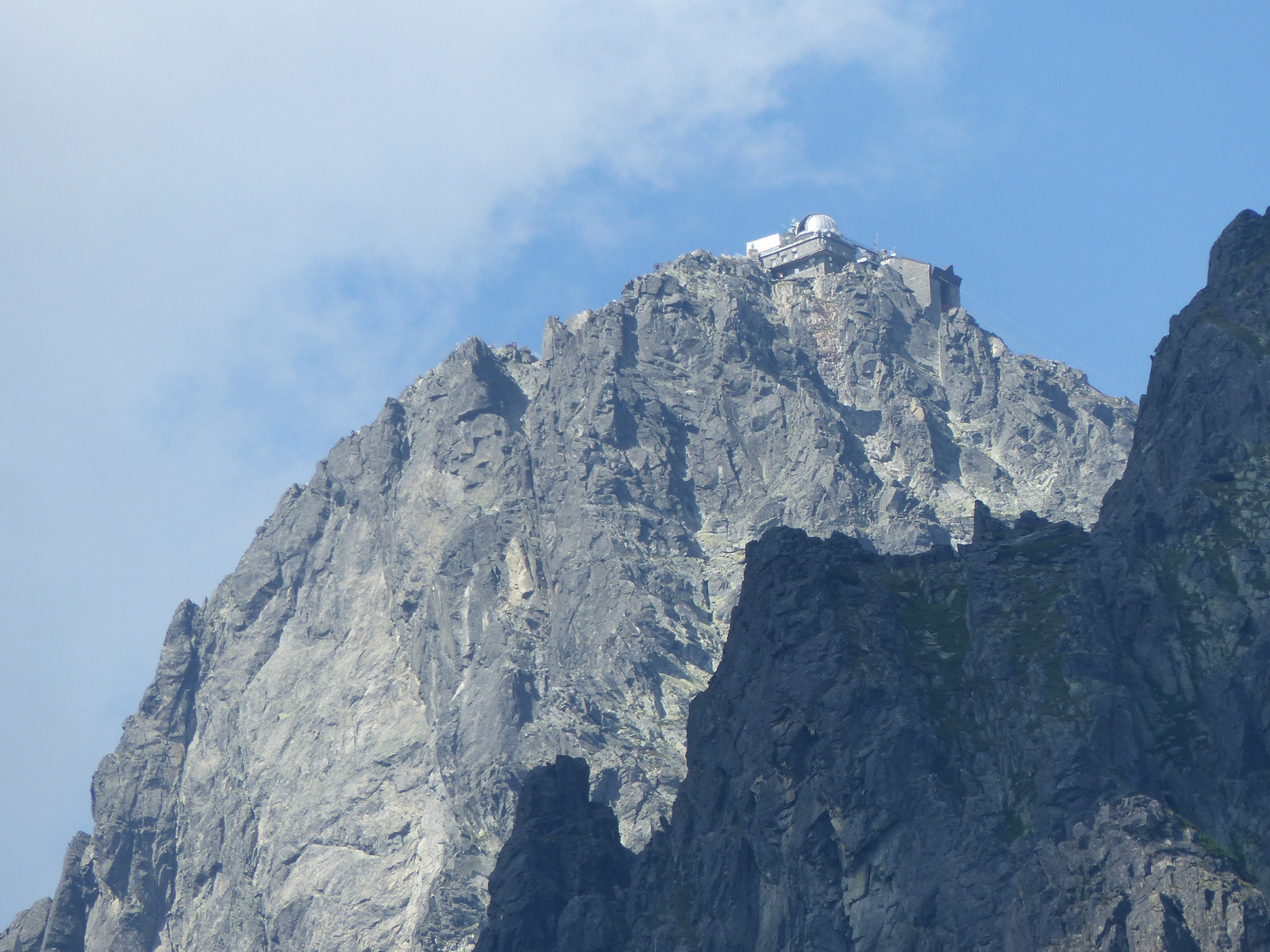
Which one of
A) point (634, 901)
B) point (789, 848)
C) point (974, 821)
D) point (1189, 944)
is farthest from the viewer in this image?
point (634, 901)

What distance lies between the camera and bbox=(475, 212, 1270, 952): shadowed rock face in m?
132

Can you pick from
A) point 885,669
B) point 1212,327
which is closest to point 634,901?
point 885,669

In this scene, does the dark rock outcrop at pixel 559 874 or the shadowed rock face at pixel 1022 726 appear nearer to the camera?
the shadowed rock face at pixel 1022 726

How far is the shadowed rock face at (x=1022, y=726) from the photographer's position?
132 meters

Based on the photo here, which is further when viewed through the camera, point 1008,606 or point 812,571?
point 812,571

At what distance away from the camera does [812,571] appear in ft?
560

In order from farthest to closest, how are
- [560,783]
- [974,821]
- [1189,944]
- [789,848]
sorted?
[560,783] → [789,848] → [974,821] → [1189,944]

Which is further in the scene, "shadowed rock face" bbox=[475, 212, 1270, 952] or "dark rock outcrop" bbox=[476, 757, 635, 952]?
"dark rock outcrop" bbox=[476, 757, 635, 952]

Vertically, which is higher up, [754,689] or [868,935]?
[754,689]

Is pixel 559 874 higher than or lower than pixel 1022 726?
higher

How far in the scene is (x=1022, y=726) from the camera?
487 ft

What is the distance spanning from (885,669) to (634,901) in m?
26.3

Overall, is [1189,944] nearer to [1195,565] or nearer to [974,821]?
[974,821]

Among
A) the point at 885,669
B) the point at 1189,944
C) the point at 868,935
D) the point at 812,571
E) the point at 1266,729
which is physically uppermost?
the point at 812,571
